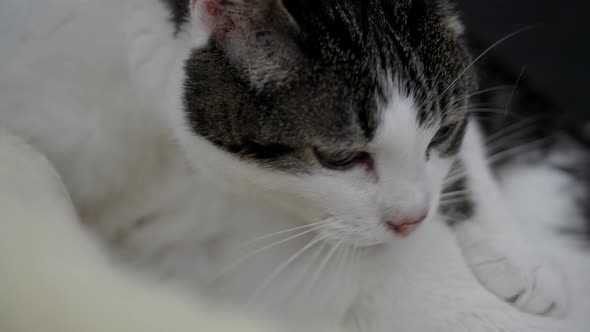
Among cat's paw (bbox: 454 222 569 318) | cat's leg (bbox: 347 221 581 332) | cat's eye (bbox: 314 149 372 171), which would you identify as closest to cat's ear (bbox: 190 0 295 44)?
cat's eye (bbox: 314 149 372 171)

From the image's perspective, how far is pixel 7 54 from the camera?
3.33ft

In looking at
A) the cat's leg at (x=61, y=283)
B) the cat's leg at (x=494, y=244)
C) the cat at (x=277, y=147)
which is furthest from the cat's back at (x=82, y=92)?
the cat's leg at (x=494, y=244)

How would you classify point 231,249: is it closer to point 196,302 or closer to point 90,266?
point 196,302

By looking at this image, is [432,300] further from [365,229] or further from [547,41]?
[547,41]

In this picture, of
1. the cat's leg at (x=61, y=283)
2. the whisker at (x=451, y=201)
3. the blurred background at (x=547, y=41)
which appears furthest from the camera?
the blurred background at (x=547, y=41)

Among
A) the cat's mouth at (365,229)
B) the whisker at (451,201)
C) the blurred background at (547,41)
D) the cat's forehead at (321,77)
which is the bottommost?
the cat's mouth at (365,229)

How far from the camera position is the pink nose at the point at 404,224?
869 millimetres

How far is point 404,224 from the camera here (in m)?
0.87

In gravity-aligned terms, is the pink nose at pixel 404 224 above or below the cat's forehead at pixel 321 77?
below

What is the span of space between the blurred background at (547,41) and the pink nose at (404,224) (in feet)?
2.86

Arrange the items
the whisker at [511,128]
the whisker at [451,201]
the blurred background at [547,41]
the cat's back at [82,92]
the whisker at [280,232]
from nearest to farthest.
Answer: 1. the whisker at [280,232]
2. the cat's back at [82,92]
3. the whisker at [451,201]
4. the whisker at [511,128]
5. the blurred background at [547,41]

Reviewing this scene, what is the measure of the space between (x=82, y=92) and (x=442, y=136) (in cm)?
57

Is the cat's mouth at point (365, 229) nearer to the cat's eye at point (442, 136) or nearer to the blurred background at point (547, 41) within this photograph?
the cat's eye at point (442, 136)

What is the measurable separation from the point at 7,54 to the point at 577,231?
112 centimetres
